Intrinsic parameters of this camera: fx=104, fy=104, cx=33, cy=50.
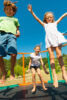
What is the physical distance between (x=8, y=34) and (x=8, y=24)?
0.69 ft

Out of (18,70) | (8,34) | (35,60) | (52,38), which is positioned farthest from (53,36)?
(18,70)

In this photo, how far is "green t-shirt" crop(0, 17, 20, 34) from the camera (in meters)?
1.85

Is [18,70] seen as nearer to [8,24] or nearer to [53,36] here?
[8,24]

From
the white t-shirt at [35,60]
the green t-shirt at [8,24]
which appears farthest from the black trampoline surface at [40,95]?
the green t-shirt at [8,24]

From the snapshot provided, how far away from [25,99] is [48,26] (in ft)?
5.26

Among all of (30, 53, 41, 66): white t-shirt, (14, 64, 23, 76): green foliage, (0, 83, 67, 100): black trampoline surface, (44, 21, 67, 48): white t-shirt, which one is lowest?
(0, 83, 67, 100): black trampoline surface

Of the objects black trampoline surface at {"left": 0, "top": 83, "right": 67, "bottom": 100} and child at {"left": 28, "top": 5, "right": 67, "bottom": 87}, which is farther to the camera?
black trampoline surface at {"left": 0, "top": 83, "right": 67, "bottom": 100}

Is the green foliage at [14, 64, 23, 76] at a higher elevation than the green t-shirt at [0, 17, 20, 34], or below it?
below

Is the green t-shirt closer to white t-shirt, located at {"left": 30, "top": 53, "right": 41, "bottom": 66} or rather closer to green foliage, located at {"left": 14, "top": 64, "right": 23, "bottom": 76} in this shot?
white t-shirt, located at {"left": 30, "top": 53, "right": 41, "bottom": 66}

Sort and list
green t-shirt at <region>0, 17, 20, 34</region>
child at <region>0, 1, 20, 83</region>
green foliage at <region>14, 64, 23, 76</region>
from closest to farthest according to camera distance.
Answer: child at <region>0, 1, 20, 83</region>, green t-shirt at <region>0, 17, 20, 34</region>, green foliage at <region>14, 64, 23, 76</region>

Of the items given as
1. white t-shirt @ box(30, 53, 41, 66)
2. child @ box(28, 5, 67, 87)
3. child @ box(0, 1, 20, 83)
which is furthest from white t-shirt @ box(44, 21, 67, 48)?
white t-shirt @ box(30, 53, 41, 66)

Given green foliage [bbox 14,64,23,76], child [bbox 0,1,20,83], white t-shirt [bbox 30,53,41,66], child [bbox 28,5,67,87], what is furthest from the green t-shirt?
green foliage [bbox 14,64,23,76]

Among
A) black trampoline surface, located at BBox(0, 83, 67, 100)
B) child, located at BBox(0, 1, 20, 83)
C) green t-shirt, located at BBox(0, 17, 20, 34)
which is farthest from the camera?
black trampoline surface, located at BBox(0, 83, 67, 100)

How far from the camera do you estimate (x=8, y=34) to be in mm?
1826
